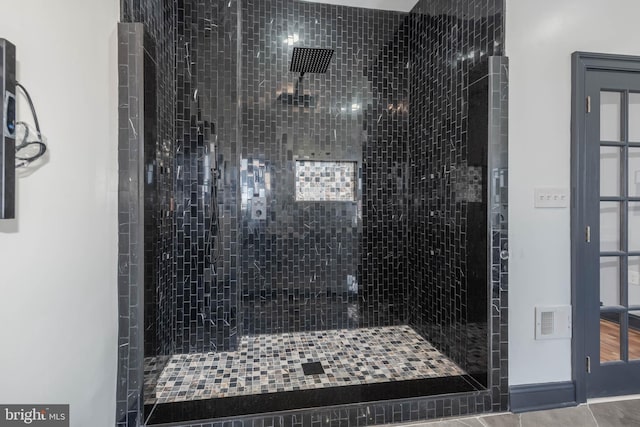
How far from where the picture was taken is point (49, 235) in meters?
1.13

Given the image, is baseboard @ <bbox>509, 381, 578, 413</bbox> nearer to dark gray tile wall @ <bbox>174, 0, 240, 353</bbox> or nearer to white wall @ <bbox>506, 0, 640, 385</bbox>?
white wall @ <bbox>506, 0, 640, 385</bbox>

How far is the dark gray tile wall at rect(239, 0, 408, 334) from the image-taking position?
2.82 m

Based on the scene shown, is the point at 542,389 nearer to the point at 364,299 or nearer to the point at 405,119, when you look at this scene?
the point at 364,299

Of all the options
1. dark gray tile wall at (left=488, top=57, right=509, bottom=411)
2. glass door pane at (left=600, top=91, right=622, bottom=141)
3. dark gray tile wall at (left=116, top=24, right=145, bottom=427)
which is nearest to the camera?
dark gray tile wall at (left=116, top=24, right=145, bottom=427)

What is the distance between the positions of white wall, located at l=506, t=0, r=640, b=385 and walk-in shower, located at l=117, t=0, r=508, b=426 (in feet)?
0.35

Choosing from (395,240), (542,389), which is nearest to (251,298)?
(395,240)

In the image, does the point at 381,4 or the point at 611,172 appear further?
the point at 381,4

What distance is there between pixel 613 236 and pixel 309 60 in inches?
96.1

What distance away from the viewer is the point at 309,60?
2.55 metres

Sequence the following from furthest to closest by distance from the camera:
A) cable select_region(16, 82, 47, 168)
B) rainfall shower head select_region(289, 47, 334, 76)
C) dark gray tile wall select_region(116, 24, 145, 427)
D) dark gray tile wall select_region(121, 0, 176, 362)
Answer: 1. rainfall shower head select_region(289, 47, 334, 76)
2. dark gray tile wall select_region(121, 0, 176, 362)
3. dark gray tile wall select_region(116, 24, 145, 427)
4. cable select_region(16, 82, 47, 168)

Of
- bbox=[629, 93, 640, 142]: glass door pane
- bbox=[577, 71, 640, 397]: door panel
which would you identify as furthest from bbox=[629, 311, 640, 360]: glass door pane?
bbox=[629, 93, 640, 142]: glass door pane

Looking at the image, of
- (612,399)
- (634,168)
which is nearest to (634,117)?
(634,168)

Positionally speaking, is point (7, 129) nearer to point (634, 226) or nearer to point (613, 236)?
point (613, 236)

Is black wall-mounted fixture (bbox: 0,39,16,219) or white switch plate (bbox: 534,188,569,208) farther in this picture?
white switch plate (bbox: 534,188,569,208)
